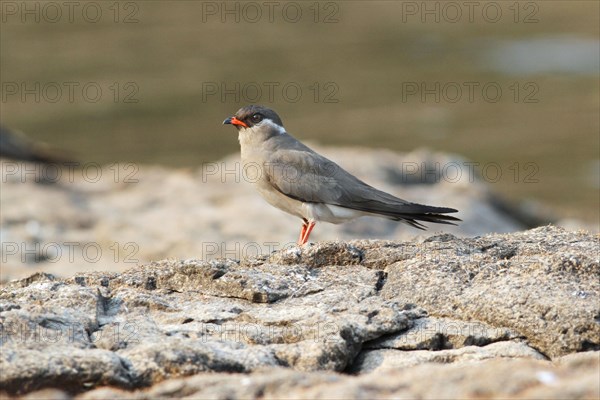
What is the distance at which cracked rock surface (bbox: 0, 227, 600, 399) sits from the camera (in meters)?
5.10

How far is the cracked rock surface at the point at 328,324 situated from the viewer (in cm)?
510

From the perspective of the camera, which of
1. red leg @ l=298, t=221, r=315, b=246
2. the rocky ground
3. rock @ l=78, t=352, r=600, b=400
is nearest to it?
rock @ l=78, t=352, r=600, b=400

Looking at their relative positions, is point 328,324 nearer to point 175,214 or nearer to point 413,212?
point 413,212

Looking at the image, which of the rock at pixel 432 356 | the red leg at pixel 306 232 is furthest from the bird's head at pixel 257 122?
the rock at pixel 432 356

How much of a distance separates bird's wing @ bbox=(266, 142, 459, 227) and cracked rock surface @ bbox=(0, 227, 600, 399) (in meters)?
1.72

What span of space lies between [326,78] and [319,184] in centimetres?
2426

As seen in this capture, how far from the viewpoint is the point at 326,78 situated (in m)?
33.2

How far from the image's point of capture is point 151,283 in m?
6.86

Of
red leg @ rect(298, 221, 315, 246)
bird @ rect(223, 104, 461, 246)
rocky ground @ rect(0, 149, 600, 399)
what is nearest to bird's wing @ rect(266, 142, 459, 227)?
bird @ rect(223, 104, 461, 246)

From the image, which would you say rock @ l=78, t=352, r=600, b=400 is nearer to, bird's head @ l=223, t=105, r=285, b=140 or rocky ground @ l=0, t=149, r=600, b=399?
rocky ground @ l=0, t=149, r=600, b=399

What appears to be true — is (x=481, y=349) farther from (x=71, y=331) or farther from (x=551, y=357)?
(x=71, y=331)

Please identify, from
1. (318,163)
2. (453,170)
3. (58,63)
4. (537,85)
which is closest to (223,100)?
(58,63)

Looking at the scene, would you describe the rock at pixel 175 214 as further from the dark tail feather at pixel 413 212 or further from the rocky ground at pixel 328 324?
the rocky ground at pixel 328 324

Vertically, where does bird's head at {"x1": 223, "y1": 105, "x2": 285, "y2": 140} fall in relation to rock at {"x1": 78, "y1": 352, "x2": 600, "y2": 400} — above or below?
above
